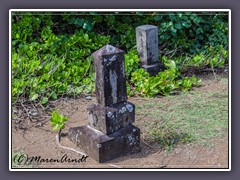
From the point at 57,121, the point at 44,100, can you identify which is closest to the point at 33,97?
the point at 44,100

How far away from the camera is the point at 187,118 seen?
18.1ft

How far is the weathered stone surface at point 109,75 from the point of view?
4.43 metres

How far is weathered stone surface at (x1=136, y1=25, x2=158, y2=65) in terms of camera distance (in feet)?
22.9

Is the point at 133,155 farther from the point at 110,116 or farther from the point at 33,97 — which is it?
the point at 33,97

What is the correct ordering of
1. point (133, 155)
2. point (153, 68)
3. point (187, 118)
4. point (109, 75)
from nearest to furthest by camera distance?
1. point (109, 75)
2. point (133, 155)
3. point (187, 118)
4. point (153, 68)

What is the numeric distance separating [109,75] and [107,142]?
61 centimetres

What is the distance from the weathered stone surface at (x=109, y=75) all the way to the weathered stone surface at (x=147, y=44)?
96.0 inches

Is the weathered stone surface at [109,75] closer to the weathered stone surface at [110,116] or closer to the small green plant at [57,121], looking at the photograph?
the weathered stone surface at [110,116]

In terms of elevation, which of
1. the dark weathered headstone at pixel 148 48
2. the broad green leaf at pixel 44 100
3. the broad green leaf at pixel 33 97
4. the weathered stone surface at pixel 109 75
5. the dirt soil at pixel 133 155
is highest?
the dark weathered headstone at pixel 148 48

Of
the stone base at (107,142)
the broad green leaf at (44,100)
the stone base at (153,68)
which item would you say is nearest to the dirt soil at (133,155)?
the stone base at (107,142)

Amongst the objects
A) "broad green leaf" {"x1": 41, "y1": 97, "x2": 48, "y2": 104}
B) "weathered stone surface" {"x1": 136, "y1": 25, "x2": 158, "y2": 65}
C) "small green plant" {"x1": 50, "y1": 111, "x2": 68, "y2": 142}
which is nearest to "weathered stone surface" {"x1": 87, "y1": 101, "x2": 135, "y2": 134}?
"small green plant" {"x1": 50, "y1": 111, "x2": 68, "y2": 142}

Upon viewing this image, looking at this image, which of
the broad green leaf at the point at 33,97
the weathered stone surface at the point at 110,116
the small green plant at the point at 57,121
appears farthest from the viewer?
the broad green leaf at the point at 33,97

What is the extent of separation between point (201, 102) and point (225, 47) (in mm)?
2185

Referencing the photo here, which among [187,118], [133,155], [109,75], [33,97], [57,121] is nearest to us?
[109,75]
